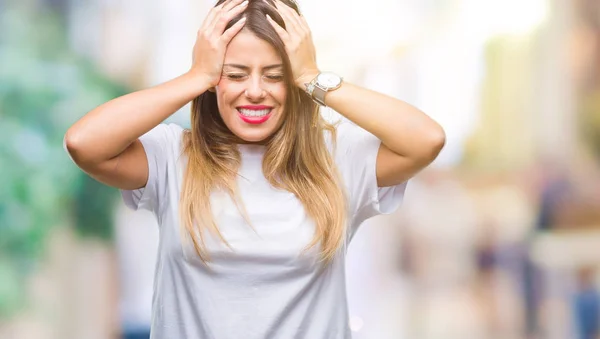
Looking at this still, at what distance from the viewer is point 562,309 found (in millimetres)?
2957

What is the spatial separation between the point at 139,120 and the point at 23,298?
5.64 feet

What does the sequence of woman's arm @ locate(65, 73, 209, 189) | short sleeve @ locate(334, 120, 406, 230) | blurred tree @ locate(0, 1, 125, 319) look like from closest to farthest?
woman's arm @ locate(65, 73, 209, 189), short sleeve @ locate(334, 120, 406, 230), blurred tree @ locate(0, 1, 125, 319)

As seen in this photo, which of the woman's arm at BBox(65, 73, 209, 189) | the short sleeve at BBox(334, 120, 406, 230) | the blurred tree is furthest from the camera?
the blurred tree

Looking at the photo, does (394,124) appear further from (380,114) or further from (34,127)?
(34,127)

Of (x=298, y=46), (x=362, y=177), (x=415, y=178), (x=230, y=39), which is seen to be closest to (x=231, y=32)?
(x=230, y=39)

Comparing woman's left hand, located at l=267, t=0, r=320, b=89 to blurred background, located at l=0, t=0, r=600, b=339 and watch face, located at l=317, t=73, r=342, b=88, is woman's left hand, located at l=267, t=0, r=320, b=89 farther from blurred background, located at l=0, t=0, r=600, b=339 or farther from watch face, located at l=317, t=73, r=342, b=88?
blurred background, located at l=0, t=0, r=600, b=339

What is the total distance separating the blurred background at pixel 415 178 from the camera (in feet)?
9.16

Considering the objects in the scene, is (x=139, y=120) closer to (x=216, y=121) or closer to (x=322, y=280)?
(x=216, y=121)

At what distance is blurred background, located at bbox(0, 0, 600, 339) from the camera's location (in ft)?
9.16

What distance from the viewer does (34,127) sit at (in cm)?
279

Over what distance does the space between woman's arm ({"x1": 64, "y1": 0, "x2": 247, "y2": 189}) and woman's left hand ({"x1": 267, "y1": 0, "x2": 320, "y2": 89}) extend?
0.07 m

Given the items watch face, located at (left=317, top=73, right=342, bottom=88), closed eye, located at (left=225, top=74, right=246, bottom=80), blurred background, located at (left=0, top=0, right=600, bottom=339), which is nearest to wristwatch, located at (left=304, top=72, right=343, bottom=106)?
watch face, located at (left=317, top=73, right=342, bottom=88)

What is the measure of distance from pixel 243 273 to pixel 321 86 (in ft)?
1.10

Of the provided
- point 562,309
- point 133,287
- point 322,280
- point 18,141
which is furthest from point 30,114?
point 562,309
